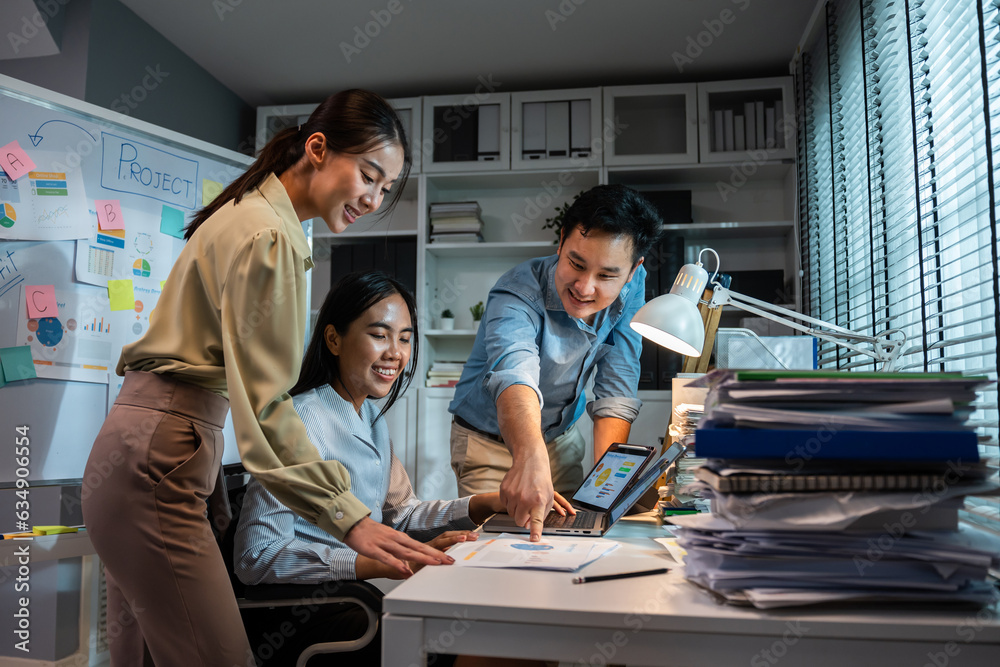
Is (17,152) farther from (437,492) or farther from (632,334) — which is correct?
(437,492)

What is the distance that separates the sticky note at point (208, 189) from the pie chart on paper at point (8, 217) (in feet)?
2.16

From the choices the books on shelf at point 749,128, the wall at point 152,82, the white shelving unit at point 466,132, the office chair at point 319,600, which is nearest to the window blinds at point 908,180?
the books on shelf at point 749,128

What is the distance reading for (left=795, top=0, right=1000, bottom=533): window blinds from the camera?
4.67 ft

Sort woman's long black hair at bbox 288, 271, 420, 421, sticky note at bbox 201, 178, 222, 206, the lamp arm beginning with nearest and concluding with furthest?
the lamp arm
woman's long black hair at bbox 288, 271, 420, 421
sticky note at bbox 201, 178, 222, 206

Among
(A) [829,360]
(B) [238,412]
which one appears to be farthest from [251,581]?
(A) [829,360]

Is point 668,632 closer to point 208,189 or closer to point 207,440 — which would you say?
point 207,440

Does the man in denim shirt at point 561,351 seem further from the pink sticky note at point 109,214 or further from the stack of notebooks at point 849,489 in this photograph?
the pink sticky note at point 109,214

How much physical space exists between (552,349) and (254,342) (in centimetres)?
96

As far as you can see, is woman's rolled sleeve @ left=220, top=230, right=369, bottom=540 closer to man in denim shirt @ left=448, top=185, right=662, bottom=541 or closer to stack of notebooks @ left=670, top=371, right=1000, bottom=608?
man in denim shirt @ left=448, top=185, right=662, bottom=541

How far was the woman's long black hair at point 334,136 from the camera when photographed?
4.06 ft

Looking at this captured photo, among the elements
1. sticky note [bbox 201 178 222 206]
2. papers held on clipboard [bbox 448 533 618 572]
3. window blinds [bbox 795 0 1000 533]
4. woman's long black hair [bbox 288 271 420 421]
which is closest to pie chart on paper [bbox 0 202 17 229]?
sticky note [bbox 201 178 222 206]

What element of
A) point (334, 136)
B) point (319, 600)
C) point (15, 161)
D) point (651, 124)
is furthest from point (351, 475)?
point (651, 124)

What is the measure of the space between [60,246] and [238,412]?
1.66 metres

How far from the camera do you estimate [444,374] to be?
356cm
